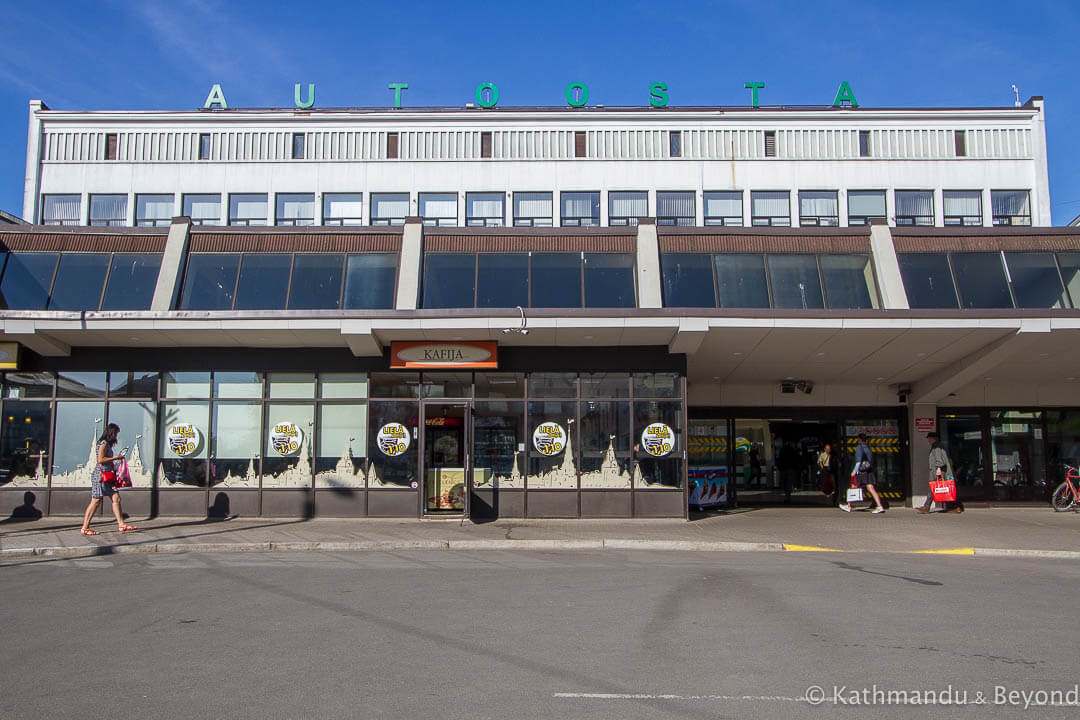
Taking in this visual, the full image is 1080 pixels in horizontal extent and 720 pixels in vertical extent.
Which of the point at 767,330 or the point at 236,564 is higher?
the point at 767,330

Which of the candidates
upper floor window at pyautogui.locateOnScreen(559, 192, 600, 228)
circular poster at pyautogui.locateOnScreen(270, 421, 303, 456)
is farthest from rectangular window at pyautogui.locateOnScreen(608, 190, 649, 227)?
circular poster at pyautogui.locateOnScreen(270, 421, 303, 456)

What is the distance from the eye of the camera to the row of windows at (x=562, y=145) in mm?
33844

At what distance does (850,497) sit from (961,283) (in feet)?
17.5

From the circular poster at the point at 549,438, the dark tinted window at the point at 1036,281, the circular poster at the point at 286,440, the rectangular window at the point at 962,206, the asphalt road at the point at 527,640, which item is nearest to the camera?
the asphalt road at the point at 527,640

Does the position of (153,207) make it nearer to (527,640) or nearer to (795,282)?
(795,282)

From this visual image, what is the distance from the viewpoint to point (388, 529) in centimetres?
1438

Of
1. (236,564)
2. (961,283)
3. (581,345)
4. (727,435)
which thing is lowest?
(236,564)

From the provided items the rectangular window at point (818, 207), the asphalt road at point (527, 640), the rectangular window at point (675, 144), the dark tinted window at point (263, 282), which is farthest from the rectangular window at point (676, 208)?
the asphalt road at point (527, 640)

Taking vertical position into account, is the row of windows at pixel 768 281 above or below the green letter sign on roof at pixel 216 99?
below

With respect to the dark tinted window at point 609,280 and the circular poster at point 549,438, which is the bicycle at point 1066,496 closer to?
the dark tinted window at point 609,280

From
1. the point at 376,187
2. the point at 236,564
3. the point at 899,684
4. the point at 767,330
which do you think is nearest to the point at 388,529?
the point at 236,564

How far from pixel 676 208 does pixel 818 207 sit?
19.2 ft

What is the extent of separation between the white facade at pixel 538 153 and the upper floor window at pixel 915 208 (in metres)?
0.29

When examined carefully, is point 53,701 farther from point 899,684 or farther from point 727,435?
point 727,435
